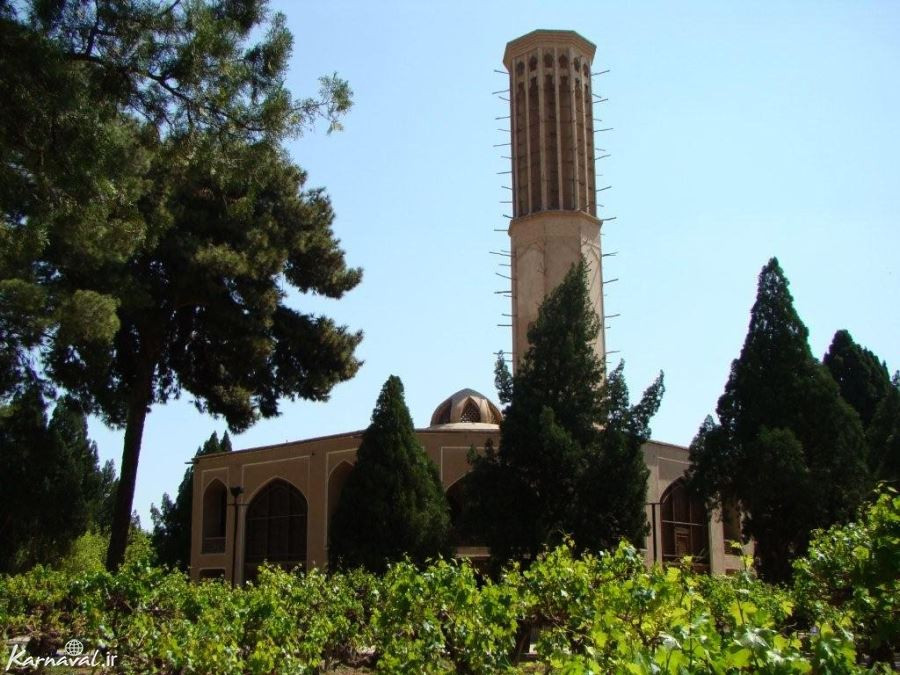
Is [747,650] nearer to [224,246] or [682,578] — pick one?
[682,578]

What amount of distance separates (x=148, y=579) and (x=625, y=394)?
10.9 m

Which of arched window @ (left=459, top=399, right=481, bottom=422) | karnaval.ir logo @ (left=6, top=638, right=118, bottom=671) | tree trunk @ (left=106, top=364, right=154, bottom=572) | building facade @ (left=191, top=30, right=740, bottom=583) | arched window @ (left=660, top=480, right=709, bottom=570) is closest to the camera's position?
karnaval.ir logo @ (left=6, top=638, right=118, bottom=671)

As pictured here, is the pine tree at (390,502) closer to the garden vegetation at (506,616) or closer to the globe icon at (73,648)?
the garden vegetation at (506,616)

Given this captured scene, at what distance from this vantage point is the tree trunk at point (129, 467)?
16875 mm

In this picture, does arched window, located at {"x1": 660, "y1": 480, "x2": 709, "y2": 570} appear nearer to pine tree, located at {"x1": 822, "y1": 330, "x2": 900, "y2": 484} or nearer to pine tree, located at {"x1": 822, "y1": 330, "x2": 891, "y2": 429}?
pine tree, located at {"x1": 822, "y1": 330, "x2": 900, "y2": 484}

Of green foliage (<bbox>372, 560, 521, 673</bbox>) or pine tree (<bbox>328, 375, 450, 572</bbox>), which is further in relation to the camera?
pine tree (<bbox>328, 375, 450, 572</bbox>)

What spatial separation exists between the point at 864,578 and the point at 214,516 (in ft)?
81.3

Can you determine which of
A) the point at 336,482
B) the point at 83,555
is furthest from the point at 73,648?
the point at 83,555

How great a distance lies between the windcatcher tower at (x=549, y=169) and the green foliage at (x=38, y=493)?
1356 centimetres

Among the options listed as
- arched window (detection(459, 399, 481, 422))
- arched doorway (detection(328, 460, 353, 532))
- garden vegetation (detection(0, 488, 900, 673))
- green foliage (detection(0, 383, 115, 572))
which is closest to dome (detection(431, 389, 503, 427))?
arched window (detection(459, 399, 481, 422))

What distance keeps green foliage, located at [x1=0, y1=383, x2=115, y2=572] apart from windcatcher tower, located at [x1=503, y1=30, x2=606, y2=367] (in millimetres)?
13557

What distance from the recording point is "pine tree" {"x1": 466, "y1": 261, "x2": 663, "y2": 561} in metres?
17.3

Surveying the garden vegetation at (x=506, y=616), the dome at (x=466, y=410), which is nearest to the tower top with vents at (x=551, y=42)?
the dome at (x=466, y=410)

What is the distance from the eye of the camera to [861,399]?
33125 mm
